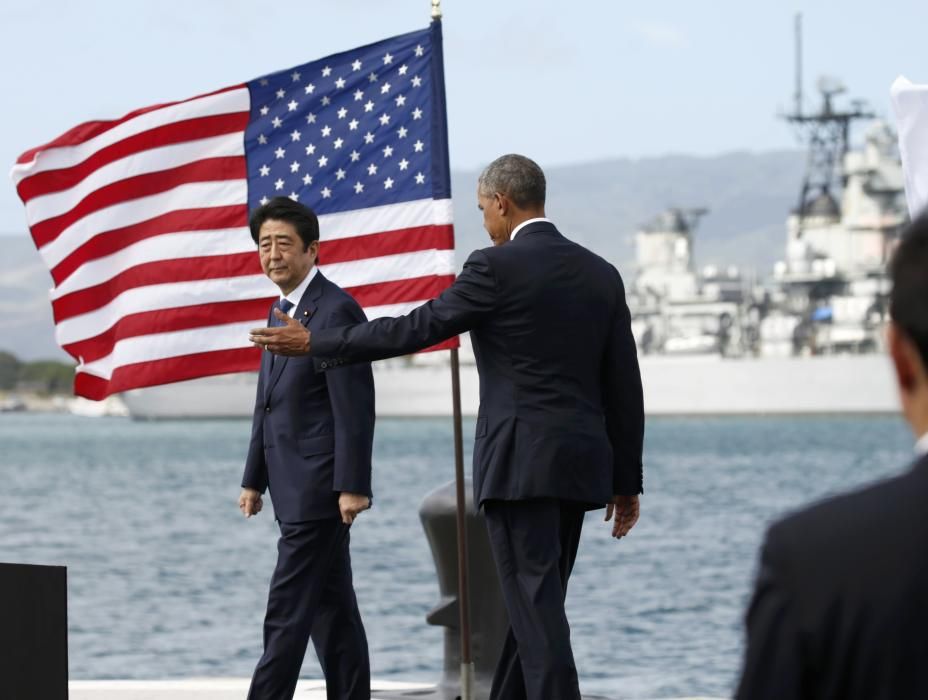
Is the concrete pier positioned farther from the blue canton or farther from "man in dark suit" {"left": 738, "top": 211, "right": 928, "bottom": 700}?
"man in dark suit" {"left": 738, "top": 211, "right": 928, "bottom": 700}

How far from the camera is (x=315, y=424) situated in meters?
4.85

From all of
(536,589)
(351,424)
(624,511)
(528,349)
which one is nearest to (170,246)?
(351,424)

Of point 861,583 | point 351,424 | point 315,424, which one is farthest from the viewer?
point 315,424

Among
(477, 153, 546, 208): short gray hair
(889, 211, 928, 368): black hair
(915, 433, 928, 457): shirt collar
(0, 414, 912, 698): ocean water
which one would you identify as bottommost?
(0, 414, 912, 698): ocean water

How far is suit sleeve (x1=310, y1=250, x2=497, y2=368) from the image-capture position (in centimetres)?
430

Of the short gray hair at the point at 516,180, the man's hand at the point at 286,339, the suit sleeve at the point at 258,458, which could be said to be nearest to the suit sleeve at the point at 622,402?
the short gray hair at the point at 516,180

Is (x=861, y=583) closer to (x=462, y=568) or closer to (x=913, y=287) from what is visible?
(x=913, y=287)

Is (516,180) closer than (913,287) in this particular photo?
No

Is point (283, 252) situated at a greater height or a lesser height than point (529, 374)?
greater

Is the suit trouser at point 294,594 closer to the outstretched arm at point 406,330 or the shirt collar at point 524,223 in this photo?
the outstretched arm at point 406,330

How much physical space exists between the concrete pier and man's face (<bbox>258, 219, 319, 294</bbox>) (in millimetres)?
1768

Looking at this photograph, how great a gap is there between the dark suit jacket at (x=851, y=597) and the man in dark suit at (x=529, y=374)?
2678 mm

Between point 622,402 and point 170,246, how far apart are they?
2329 mm

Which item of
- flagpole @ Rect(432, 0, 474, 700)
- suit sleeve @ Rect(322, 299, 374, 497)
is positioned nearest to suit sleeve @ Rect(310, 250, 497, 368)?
suit sleeve @ Rect(322, 299, 374, 497)
